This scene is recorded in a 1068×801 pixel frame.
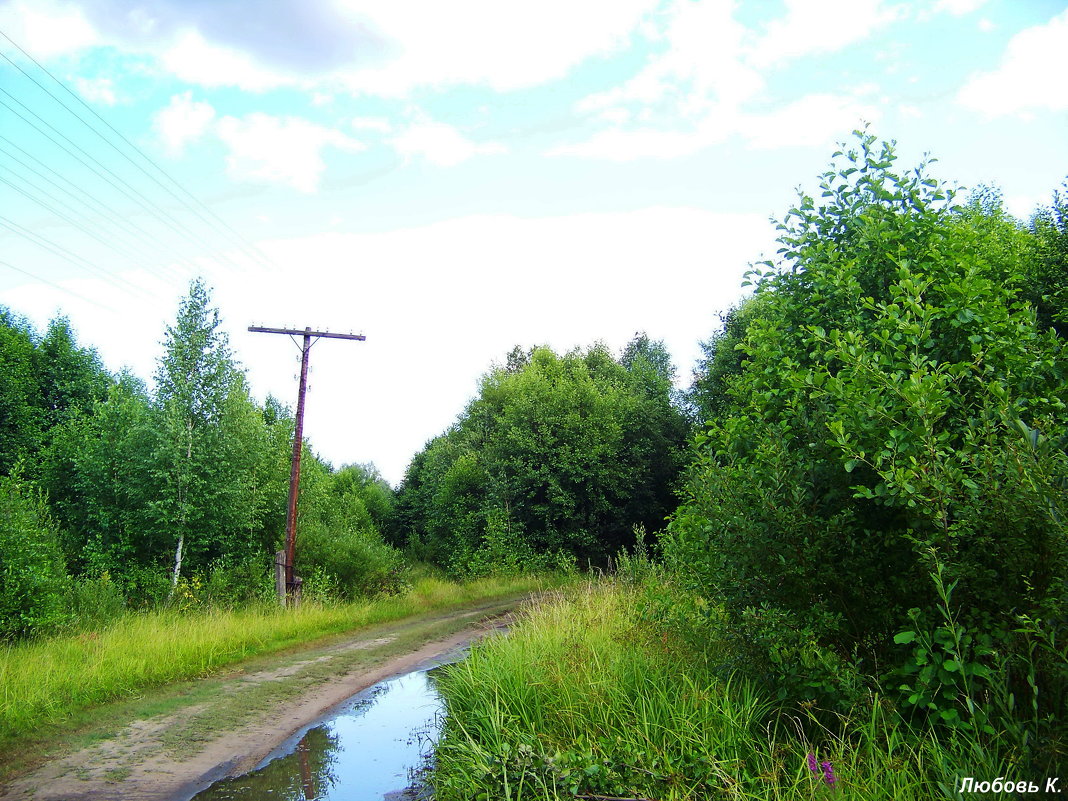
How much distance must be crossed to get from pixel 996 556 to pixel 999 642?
56cm

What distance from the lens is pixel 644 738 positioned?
527 centimetres

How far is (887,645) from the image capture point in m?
4.91

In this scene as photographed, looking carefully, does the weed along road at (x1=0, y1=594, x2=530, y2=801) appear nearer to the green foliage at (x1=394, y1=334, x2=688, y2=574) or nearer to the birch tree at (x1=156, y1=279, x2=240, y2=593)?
the birch tree at (x1=156, y1=279, x2=240, y2=593)

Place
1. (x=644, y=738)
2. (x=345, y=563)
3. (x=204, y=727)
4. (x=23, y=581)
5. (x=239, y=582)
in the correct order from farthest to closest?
(x=345, y=563), (x=239, y=582), (x=23, y=581), (x=204, y=727), (x=644, y=738)

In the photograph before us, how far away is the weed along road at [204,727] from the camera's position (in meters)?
6.17

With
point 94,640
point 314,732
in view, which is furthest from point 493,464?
point 314,732

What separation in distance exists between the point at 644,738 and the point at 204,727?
5484 millimetres

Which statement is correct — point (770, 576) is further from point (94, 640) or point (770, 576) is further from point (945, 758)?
point (94, 640)

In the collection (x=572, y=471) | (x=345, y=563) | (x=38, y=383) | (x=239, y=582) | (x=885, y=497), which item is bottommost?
(x=239, y=582)

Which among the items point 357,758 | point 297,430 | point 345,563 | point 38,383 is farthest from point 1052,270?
point 38,383

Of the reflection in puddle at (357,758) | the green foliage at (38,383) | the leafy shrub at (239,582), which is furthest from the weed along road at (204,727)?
the green foliage at (38,383)

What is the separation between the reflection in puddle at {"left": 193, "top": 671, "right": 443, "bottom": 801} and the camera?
6.20 metres

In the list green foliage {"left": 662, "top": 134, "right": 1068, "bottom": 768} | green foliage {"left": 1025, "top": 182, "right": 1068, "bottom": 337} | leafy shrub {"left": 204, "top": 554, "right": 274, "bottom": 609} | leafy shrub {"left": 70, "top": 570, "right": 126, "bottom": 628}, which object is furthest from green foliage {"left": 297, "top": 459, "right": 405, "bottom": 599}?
green foliage {"left": 1025, "top": 182, "right": 1068, "bottom": 337}

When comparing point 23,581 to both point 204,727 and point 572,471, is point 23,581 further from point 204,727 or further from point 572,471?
point 572,471
